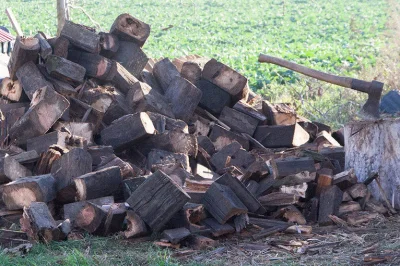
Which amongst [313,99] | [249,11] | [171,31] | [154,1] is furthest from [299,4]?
[313,99]

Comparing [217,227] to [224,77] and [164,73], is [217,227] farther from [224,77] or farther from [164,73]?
[164,73]

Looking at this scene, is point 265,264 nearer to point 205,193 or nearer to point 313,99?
point 205,193

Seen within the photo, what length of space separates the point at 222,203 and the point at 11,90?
10.4 feet

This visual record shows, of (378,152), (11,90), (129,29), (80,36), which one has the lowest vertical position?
(11,90)

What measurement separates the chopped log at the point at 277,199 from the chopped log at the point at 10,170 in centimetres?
204

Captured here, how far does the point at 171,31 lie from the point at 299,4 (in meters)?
15.8

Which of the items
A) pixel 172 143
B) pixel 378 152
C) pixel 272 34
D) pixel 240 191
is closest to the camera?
pixel 240 191

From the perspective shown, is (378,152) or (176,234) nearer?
(176,234)

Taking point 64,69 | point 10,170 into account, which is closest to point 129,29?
point 64,69

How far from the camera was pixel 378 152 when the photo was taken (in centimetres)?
573

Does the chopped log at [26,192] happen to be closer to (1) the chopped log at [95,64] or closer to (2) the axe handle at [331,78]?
(1) the chopped log at [95,64]

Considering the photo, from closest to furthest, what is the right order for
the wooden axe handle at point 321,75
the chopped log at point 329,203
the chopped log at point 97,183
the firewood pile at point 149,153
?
the firewood pile at point 149,153
the chopped log at point 97,183
the chopped log at point 329,203
the wooden axe handle at point 321,75

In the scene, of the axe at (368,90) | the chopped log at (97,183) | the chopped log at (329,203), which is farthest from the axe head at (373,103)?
the chopped log at (97,183)

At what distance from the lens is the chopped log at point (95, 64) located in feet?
22.9
